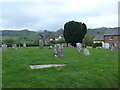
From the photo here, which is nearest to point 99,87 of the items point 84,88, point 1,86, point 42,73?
point 84,88

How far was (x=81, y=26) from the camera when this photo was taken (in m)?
38.4

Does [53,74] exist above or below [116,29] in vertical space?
below

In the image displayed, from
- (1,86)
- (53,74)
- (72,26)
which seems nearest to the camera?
Result: (1,86)

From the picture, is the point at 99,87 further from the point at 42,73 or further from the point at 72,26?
the point at 72,26

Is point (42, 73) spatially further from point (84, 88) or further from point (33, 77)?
point (84, 88)

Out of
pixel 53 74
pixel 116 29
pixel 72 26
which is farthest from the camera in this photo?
pixel 116 29

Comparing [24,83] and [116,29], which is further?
[116,29]

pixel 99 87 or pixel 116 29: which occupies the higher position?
pixel 116 29

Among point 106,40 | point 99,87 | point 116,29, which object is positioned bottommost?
point 99,87

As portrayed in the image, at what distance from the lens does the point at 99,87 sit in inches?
291

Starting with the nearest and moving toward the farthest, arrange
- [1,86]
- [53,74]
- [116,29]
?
[1,86], [53,74], [116,29]

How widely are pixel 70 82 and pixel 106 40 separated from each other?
124ft

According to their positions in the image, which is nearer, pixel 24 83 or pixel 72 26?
pixel 24 83

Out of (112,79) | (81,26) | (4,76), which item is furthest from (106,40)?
(4,76)
